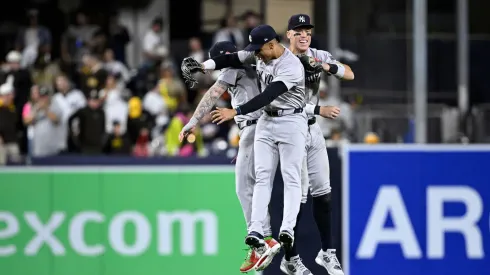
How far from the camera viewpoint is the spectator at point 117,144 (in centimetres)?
1845

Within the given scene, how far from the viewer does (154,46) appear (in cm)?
2294

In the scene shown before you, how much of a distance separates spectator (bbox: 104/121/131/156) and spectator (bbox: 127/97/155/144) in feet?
1.17

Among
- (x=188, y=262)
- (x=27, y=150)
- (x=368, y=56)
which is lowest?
(x=188, y=262)

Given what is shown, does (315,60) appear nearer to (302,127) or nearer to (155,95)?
(302,127)

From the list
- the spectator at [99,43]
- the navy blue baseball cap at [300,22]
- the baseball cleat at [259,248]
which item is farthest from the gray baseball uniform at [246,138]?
the spectator at [99,43]

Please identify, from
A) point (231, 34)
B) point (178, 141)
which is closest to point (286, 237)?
point (178, 141)

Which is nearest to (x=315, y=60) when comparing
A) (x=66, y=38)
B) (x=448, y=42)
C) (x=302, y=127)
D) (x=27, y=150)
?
(x=302, y=127)

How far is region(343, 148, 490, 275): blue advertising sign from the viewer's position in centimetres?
1558

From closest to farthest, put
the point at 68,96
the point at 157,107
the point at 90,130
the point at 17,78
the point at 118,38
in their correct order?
the point at 90,130
the point at 68,96
the point at 157,107
the point at 17,78
the point at 118,38

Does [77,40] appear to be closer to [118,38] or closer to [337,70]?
[118,38]

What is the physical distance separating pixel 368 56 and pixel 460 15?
7.65 ft

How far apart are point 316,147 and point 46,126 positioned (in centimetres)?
728

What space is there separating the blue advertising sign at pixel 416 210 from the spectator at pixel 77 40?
27.5 feet

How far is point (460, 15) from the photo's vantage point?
23531 millimetres
